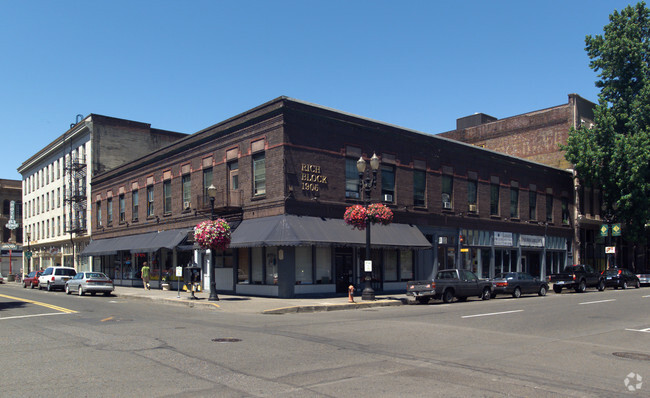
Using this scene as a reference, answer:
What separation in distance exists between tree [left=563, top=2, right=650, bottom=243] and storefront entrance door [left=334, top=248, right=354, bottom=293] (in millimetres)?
23813

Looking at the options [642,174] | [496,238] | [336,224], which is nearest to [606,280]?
[496,238]

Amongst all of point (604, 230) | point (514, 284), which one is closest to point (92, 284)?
point (514, 284)

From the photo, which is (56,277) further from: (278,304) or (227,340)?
(227,340)

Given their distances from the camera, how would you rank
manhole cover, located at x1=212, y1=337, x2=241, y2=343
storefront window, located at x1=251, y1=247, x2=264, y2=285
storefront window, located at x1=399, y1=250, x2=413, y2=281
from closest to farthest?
1. manhole cover, located at x1=212, y1=337, x2=241, y2=343
2. storefront window, located at x1=251, y1=247, x2=264, y2=285
3. storefront window, located at x1=399, y1=250, x2=413, y2=281

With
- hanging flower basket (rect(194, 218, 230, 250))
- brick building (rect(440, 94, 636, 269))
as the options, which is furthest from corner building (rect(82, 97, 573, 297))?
brick building (rect(440, 94, 636, 269))

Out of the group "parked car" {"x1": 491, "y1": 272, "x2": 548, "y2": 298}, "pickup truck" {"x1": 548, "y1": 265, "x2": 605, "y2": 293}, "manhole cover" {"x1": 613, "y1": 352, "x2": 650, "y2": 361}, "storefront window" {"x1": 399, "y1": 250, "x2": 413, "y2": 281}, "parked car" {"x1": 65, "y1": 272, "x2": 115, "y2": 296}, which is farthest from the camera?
"pickup truck" {"x1": 548, "y1": 265, "x2": 605, "y2": 293}

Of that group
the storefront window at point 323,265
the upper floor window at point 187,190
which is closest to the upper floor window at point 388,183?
the storefront window at point 323,265

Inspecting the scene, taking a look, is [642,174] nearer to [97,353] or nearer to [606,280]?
[606,280]

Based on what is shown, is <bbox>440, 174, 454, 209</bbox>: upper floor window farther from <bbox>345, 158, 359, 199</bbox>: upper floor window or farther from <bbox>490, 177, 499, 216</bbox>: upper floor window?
<bbox>345, 158, 359, 199</bbox>: upper floor window

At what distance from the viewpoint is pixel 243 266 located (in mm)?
27969

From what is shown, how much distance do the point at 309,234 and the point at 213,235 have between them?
428 centimetres

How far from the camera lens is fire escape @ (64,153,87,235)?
4953 centimetres

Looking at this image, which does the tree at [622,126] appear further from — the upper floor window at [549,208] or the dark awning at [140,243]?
the dark awning at [140,243]

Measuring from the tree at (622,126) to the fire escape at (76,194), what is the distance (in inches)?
1663
